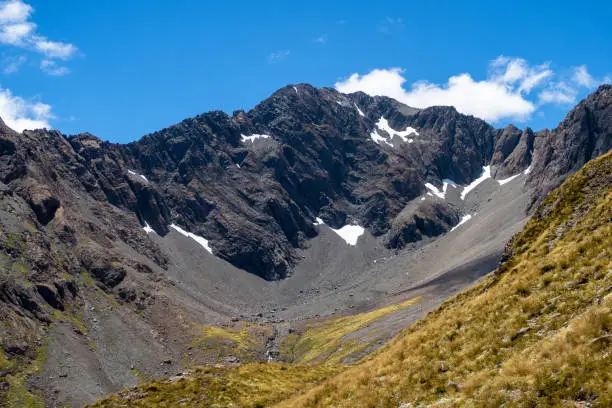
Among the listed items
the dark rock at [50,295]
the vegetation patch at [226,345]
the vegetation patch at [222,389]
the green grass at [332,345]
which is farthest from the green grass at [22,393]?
the vegetation patch at [222,389]

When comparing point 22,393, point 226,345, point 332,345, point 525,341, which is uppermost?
point 525,341

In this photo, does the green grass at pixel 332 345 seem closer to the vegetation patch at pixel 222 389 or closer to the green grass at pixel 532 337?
the vegetation patch at pixel 222 389

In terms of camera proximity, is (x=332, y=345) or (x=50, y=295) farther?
(x=332, y=345)

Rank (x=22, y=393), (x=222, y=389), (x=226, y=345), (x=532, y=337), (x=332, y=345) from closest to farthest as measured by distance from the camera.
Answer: (x=532, y=337), (x=222, y=389), (x=22, y=393), (x=332, y=345), (x=226, y=345)

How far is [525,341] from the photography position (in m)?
19.6

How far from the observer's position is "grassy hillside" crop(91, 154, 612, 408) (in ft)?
52.0

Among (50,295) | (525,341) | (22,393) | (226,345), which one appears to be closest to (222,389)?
(525,341)

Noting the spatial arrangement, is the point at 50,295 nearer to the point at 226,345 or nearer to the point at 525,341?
the point at 226,345

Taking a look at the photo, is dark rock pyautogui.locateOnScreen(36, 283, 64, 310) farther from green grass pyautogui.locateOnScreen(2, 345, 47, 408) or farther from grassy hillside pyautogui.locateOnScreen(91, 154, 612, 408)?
grassy hillside pyautogui.locateOnScreen(91, 154, 612, 408)

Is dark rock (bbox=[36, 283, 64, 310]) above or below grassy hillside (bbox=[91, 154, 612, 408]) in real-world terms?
above

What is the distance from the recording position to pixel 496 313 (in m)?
23.0

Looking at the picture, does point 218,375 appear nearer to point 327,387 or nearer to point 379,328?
point 327,387

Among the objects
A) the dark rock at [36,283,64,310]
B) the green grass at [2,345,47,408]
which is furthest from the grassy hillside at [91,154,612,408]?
the dark rock at [36,283,64,310]

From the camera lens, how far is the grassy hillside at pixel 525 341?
15.8 m
